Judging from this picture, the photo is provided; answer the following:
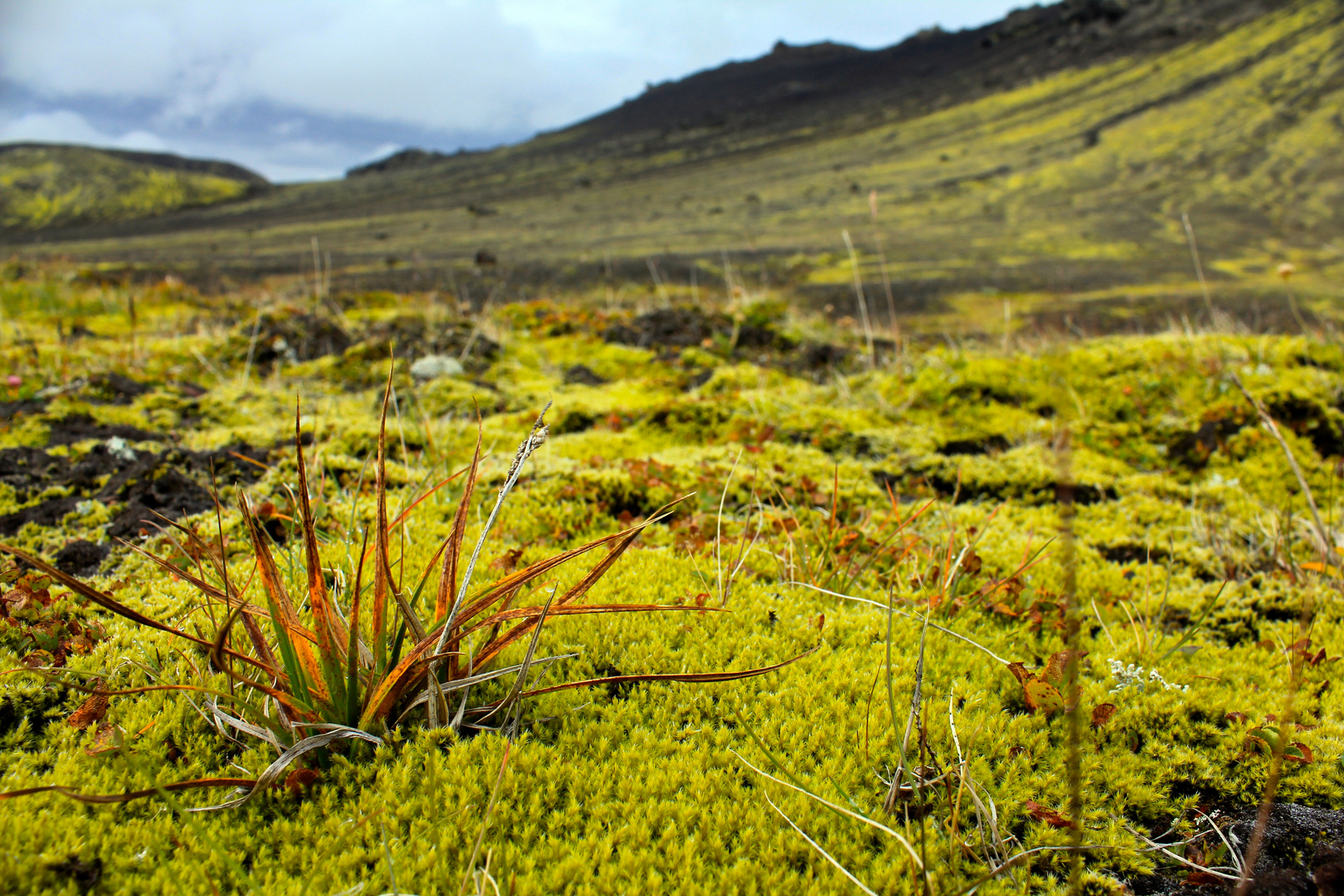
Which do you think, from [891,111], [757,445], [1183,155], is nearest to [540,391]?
[757,445]

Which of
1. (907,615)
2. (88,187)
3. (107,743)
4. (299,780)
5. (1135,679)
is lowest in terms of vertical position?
(1135,679)

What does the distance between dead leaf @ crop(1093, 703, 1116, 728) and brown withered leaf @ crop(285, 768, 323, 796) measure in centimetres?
226

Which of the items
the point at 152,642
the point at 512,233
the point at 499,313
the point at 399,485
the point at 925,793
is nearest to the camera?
the point at 925,793

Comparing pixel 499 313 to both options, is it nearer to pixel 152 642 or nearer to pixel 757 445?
pixel 757 445

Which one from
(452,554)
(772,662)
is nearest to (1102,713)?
(772,662)

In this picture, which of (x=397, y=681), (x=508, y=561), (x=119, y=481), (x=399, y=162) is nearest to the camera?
(x=397, y=681)

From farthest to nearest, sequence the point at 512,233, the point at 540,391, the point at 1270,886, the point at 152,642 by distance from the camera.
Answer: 1. the point at 512,233
2. the point at 540,391
3. the point at 152,642
4. the point at 1270,886

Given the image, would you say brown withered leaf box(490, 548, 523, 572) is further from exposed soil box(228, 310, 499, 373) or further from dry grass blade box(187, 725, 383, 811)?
exposed soil box(228, 310, 499, 373)

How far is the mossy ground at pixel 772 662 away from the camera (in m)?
1.53

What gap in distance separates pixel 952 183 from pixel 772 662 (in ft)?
136

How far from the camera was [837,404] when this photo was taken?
18.0 ft

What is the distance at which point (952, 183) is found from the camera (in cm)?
3719

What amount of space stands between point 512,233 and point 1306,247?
32.6 m

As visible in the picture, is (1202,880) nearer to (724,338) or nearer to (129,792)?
(129,792)
